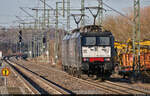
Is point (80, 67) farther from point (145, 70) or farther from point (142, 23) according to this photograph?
point (142, 23)

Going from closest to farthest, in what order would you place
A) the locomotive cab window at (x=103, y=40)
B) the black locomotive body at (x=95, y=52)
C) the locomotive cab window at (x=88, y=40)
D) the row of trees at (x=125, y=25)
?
the black locomotive body at (x=95, y=52)
the locomotive cab window at (x=88, y=40)
the locomotive cab window at (x=103, y=40)
the row of trees at (x=125, y=25)

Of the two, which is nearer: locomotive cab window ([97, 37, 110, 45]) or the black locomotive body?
the black locomotive body

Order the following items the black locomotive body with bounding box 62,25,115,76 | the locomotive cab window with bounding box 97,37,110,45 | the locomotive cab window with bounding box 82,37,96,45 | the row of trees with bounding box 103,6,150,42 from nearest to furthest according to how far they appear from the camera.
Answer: the black locomotive body with bounding box 62,25,115,76 → the locomotive cab window with bounding box 82,37,96,45 → the locomotive cab window with bounding box 97,37,110,45 → the row of trees with bounding box 103,6,150,42

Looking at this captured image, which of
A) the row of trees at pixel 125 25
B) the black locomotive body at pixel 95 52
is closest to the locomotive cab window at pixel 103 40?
the black locomotive body at pixel 95 52

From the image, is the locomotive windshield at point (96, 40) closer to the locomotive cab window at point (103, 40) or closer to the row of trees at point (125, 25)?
the locomotive cab window at point (103, 40)

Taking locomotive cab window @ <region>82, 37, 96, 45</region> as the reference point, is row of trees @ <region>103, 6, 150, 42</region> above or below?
above

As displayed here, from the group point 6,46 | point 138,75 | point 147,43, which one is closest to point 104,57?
point 138,75

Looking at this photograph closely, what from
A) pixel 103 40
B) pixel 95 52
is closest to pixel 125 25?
pixel 103 40

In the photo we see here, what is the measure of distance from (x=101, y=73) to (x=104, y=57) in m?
1.28

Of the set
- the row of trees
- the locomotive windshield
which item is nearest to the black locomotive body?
the locomotive windshield

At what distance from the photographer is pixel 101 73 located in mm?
23234

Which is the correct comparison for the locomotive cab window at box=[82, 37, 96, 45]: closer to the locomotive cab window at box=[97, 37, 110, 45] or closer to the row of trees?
the locomotive cab window at box=[97, 37, 110, 45]

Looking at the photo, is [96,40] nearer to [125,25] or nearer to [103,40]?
[103,40]

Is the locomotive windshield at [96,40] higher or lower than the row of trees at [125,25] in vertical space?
lower
